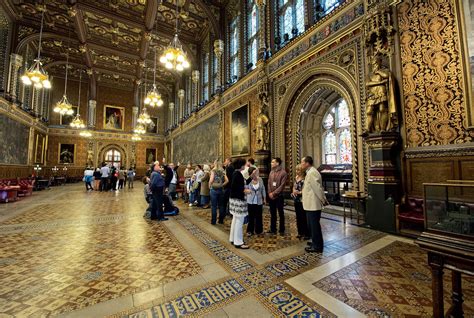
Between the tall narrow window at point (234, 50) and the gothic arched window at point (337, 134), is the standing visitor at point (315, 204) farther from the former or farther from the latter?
the tall narrow window at point (234, 50)

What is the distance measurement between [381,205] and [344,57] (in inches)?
163

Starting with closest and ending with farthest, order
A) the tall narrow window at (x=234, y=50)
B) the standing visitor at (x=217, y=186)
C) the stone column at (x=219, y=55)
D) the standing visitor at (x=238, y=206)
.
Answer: the standing visitor at (x=238, y=206)
the standing visitor at (x=217, y=186)
the tall narrow window at (x=234, y=50)
the stone column at (x=219, y=55)

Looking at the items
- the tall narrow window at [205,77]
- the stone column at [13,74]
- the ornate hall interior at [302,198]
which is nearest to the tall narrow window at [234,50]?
the ornate hall interior at [302,198]

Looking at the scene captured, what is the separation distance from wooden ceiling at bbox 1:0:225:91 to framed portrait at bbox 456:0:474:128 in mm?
11508

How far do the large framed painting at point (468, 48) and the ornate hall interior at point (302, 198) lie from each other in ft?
0.08

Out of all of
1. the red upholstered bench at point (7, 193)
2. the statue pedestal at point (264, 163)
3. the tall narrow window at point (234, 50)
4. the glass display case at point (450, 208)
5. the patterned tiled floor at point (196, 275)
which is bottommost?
the patterned tiled floor at point (196, 275)

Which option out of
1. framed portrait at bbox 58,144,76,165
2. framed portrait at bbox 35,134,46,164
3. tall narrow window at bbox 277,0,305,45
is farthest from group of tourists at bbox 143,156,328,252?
framed portrait at bbox 58,144,76,165

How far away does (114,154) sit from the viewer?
76.1ft

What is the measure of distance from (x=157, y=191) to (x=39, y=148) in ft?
63.2

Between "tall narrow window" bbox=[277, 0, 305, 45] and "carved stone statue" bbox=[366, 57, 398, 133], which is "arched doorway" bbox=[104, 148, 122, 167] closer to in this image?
"tall narrow window" bbox=[277, 0, 305, 45]

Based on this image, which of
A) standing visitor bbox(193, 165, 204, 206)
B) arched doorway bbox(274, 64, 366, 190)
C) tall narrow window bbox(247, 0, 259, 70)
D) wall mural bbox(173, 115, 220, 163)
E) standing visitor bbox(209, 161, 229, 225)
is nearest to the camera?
standing visitor bbox(209, 161, 229, 225)

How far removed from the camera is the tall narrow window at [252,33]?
10045mm

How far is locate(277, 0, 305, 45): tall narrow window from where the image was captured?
7.70 meters

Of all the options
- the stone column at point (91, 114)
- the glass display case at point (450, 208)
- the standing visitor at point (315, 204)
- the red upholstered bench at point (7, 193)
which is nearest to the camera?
the glass display case at point (450, 208)
